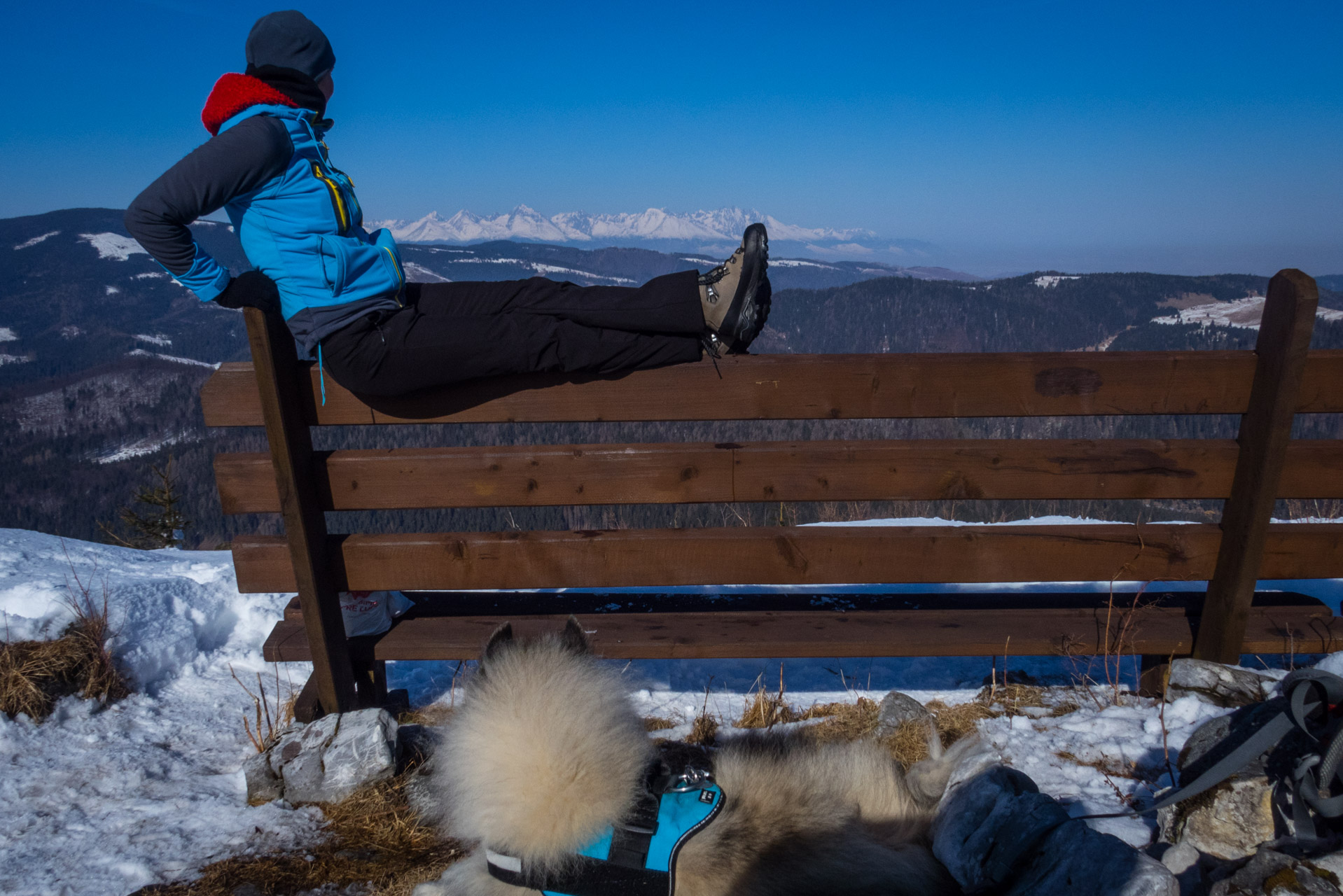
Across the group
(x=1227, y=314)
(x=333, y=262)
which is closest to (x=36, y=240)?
(x=333, y=262)

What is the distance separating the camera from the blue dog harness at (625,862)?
1944 millimetres

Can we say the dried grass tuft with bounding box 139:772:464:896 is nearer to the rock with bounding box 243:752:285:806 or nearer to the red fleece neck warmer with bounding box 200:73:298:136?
the rock with bounding box 243:752:285:806

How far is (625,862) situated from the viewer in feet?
6.42

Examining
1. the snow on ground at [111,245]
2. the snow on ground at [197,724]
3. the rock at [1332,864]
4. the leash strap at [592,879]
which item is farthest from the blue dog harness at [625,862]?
the snow on ground at [111,245]

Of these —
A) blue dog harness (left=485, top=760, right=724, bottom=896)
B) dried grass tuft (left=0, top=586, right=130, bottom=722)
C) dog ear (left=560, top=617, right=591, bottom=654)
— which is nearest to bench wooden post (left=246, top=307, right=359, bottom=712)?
dried grass tuft (left=0, top=586, right=130, bottom=722)

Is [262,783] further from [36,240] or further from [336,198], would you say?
[36,240]

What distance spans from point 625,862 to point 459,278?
206 ft

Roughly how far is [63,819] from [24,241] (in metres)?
188

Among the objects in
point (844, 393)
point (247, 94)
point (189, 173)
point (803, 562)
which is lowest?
point (803, 562)

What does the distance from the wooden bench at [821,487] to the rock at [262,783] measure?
17.0 inches

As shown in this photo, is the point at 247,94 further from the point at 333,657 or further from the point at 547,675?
the point at 547,675

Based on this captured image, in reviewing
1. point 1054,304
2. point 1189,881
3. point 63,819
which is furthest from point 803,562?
point 1054,304

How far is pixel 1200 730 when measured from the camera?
264 centimetres

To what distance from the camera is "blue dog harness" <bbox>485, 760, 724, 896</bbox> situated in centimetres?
194
